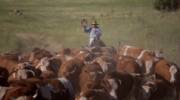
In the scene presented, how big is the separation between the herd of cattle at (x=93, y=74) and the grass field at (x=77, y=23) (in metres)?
0.12

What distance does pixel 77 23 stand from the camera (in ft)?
19.0

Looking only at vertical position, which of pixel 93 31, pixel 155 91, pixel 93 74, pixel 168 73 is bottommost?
pixel 155 91

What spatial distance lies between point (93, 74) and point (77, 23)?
618mm

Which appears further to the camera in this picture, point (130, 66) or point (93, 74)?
point (130, 66)

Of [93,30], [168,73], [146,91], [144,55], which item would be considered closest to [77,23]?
[93,30]

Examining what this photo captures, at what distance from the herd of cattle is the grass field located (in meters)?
0.12

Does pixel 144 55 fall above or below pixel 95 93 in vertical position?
above

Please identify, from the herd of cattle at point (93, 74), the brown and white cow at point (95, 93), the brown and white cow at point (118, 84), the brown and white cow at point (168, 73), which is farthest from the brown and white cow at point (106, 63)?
the brown and white cow at point (168, 73)

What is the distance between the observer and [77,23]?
19.0ft

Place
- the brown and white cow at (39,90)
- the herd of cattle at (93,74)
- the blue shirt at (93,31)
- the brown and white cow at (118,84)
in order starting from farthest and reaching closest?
the blue shirt at (93,31) < the brown and white cow at (118,84) < the herd of cattle at (93,74) < the brown and white cow at (39,90)

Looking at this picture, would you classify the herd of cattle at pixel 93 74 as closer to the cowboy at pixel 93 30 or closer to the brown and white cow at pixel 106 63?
the brown and white cow at pixel 106 63

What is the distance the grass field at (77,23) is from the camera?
5.66 m

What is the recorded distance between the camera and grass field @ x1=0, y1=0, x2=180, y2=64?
5660mm

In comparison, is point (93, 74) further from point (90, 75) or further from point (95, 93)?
point (95, 93)
